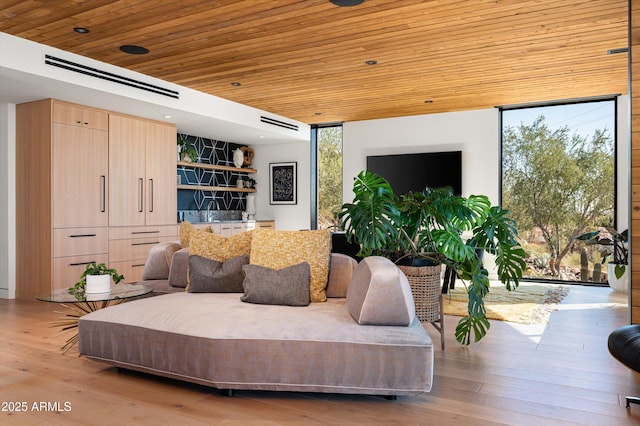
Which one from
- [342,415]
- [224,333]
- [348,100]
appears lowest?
[342,415]

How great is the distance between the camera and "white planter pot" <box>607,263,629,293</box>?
5.77 m

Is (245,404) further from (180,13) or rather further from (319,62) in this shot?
(319,62)

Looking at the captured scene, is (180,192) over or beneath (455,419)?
over

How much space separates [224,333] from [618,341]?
189 cm

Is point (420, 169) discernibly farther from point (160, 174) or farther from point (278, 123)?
point (160, 174)

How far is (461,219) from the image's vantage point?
3336mm

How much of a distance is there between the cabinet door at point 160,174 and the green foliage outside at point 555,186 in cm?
481

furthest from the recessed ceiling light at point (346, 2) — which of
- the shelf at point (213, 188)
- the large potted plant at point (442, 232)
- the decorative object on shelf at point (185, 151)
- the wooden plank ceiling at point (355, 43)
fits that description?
the decorative object on shelf at point (185, 151)

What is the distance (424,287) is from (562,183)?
4.26 meters

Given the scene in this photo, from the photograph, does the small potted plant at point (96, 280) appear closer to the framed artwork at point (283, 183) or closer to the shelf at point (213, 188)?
the shelf at point (213, 188)

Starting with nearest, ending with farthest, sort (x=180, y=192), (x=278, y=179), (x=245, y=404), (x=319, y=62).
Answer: (x=245, y=404) < (x=319, y=62) < (x=180, y=192) < (x=278, y=179)

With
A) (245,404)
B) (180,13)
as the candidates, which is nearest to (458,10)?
(180,13)

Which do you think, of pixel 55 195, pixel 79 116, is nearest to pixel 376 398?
pixel 55 195

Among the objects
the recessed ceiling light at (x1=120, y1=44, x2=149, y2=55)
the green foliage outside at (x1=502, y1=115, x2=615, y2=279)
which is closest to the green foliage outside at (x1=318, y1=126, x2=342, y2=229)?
the green foliage outside at (x1=502, y1=115, x2=615, y2=279)
